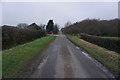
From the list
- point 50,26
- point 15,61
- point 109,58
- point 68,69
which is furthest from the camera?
point 50,26

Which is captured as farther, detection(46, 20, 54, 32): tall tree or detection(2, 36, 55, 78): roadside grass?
detection(46, 20, 54, 32): tall tree

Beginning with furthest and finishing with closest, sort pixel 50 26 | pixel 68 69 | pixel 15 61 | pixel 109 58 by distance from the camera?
pixel 50 26
pixel 109 58
pixel 15 61
pixel 68 69

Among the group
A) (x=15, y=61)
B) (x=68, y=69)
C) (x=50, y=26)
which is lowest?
(x=68, y=69)

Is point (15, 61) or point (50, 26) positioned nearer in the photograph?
point (15, 61)

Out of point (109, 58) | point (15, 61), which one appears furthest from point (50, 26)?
point (15, 61)

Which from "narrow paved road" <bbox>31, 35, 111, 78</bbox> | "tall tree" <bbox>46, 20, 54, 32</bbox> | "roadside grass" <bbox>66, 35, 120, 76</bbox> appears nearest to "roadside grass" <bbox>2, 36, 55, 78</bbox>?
"narrow paved road" <bbox>31, 35, 111, 78</bbox>

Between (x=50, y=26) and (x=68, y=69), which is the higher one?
(x=50, y=26)

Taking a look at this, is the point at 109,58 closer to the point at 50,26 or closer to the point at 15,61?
the point at 15,61

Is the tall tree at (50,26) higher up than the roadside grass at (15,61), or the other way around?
the tall tree at (50,26)

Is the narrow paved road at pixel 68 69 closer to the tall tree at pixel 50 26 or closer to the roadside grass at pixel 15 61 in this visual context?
the roadside grass at pixel 15 61

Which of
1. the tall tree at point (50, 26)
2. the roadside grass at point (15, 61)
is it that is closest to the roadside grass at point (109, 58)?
the roadside grass at point (15, 61)

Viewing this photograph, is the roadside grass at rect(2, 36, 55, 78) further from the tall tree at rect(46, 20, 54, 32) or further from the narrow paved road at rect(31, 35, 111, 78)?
the tall tree at rect(46, 20, 54, 32)

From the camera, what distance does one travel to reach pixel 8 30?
13531mm

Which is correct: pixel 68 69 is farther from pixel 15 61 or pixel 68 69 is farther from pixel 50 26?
pixel 50 26
